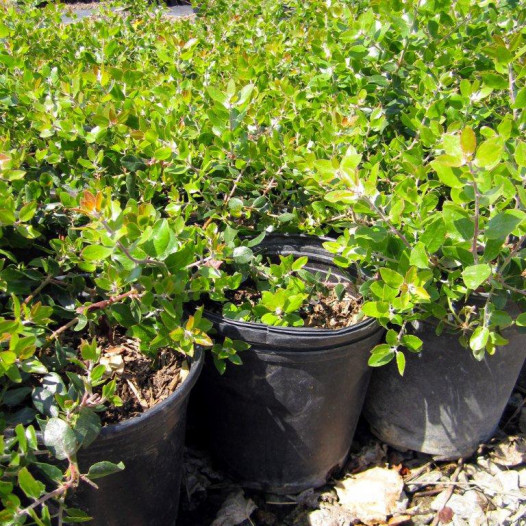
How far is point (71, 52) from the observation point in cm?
257

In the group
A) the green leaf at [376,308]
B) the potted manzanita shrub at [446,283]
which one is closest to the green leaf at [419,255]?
the potted manzanita shrub at [446,283]

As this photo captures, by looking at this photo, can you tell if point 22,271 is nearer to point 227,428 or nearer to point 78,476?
point 78,476

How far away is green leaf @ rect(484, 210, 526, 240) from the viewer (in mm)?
1260

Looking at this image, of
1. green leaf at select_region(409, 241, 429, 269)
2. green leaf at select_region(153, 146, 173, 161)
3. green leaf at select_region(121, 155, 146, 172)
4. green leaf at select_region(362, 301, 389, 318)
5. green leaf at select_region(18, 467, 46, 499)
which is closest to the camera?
green leaf at select_region(18, 467, 46, 499)

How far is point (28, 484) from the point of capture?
1.07m

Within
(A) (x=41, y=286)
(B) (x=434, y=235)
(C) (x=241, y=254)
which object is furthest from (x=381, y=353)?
(A) (x=41, y=286)

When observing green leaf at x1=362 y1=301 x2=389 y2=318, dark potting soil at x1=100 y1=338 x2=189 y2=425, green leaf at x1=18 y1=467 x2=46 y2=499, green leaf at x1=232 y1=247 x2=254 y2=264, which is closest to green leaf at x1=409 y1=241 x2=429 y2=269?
green leaf at x1=362 y1=301 x2=389 y2=318

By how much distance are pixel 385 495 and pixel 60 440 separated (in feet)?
4.05

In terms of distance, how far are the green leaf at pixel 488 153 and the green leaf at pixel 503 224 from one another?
150mm

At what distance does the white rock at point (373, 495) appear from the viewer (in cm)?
192

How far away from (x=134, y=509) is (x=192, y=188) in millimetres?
887

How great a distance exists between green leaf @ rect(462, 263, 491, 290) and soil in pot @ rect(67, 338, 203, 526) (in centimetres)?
69

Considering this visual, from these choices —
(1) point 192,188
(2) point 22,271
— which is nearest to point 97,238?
(2) point 22,271

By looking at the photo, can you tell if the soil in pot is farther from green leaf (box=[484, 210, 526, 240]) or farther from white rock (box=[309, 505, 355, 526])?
green leaf (box=[484, 210, 526, 240])
